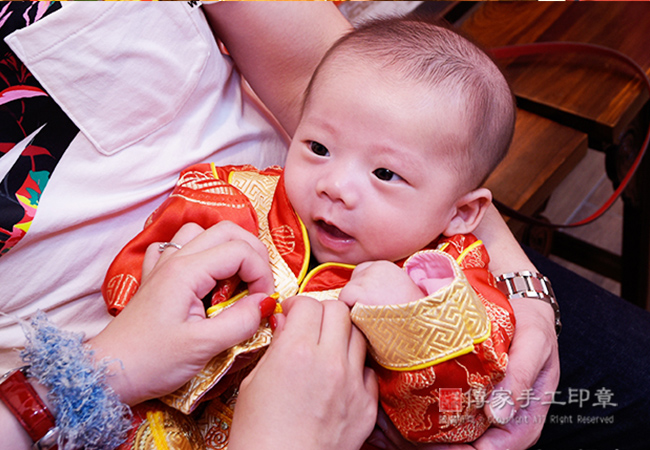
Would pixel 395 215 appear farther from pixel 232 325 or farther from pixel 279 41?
pixel 279 41

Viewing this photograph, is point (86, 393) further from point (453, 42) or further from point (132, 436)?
point (453, 42)

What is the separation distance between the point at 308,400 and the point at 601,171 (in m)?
2.51

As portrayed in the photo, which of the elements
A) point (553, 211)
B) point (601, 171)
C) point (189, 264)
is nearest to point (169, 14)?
point (189, 264)

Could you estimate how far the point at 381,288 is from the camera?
794mm

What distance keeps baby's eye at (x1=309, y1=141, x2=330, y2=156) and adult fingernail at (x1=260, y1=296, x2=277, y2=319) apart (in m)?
0.26

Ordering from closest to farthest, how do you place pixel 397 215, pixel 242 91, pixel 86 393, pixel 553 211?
pixel 86 393 < pixel 397 215 < pixel 242 91 < pixel 553 211

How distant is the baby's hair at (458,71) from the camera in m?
0.89

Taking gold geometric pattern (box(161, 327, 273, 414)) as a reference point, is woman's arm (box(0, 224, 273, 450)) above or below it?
above

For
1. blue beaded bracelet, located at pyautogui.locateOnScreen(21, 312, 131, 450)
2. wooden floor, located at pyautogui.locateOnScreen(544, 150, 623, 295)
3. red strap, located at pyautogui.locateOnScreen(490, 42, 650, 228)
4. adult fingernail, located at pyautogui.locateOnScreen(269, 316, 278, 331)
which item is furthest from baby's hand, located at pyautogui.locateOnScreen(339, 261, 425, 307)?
wooden floor, located at pyautogui.locateOnScreen(544, 150, 623, 295)

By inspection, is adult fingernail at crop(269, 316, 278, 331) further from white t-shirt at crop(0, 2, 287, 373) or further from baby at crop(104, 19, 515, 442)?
white t-shirt at crop(0, 2, 287, 373)

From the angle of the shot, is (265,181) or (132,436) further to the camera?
(265,181)

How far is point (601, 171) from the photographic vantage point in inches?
108

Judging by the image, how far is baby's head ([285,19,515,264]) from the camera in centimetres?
86

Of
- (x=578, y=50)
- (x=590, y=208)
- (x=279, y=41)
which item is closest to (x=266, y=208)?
(x=279, y=41)
